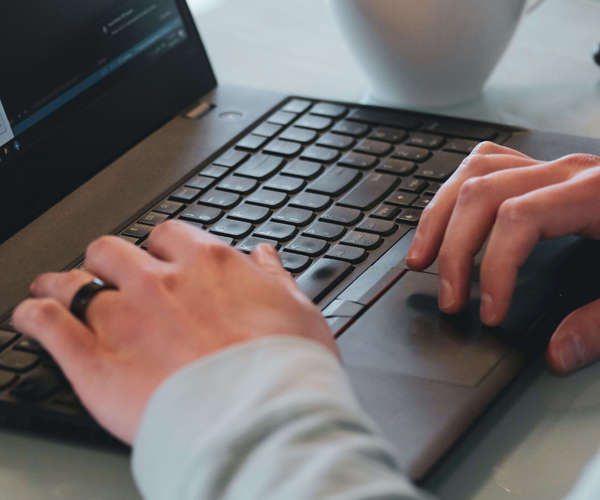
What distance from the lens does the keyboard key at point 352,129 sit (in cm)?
85

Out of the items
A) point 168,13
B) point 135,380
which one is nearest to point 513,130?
point 168,13

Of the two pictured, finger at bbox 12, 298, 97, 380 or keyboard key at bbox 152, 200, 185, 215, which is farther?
keyboard key at bbox 152, 200, 185, 215

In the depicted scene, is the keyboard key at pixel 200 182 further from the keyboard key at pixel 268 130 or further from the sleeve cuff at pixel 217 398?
the sleeve cuff at pixel 217 398

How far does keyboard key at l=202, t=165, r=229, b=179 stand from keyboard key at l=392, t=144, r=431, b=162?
0.13 meters

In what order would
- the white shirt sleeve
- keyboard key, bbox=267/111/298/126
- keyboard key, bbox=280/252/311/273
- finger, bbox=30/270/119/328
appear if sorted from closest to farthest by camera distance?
the white shirt sleeve → finger, bbox=30/270/119/328 → keyboard key, bbox=280/252/311/273 → keyboard key, bbox=267/111/298/126

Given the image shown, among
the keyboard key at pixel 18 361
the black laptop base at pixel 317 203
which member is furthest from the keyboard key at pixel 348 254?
the keyboard key at pixel 18 361

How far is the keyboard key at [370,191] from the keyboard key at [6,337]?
254 mm

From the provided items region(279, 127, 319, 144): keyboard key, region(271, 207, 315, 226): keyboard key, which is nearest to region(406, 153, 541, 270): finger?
region(271, 207, 315, 226): keyboard key

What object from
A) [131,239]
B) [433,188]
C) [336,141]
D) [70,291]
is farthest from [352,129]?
[70,291]

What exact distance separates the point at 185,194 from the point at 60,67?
5.7 inches

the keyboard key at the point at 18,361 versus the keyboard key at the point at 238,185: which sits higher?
the keyboard key at the point at 18,361

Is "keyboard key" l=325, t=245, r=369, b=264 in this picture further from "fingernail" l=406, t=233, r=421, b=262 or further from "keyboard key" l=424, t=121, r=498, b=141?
"keyboard key" l=424, t=121, r=498, b=141

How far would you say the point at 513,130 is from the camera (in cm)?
83

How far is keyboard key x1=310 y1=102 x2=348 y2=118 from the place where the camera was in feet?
2.88
